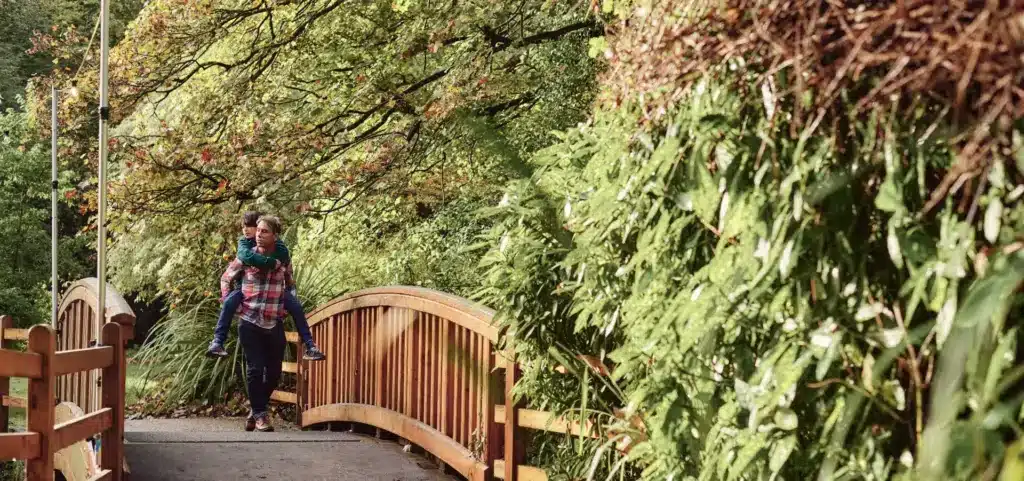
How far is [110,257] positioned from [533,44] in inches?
477

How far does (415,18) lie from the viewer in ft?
34.1

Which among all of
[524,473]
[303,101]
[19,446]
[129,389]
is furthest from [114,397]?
[129,389]

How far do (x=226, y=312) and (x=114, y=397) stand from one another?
2366 mm

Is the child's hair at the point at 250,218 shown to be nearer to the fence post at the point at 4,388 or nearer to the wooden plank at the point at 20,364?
the fence post at the point at 4,388

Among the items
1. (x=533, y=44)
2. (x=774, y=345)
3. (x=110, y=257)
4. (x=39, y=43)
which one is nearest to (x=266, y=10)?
(x=533, y=44)

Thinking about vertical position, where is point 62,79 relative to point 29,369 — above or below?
above

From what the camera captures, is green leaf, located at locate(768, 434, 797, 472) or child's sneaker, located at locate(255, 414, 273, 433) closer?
green leaf, located at locate(768, 434, 797, 472)

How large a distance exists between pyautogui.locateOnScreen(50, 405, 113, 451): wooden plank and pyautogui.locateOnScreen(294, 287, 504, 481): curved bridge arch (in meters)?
1.94

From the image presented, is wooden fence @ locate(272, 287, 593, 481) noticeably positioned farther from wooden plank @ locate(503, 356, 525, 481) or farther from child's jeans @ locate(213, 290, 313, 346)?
child's jeans @ locate(213, 290, 313, 346)

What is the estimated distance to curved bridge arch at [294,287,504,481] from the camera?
20.5 feet

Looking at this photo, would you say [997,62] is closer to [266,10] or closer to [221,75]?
[266,10]

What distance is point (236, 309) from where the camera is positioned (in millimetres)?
9297

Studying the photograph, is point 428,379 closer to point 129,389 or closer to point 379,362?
point 379,362

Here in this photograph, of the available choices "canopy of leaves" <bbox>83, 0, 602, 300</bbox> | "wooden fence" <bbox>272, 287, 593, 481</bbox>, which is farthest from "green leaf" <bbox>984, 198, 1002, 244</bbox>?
"canopy of leaves" <bbox>83, 0, 602, 300</bbox>
